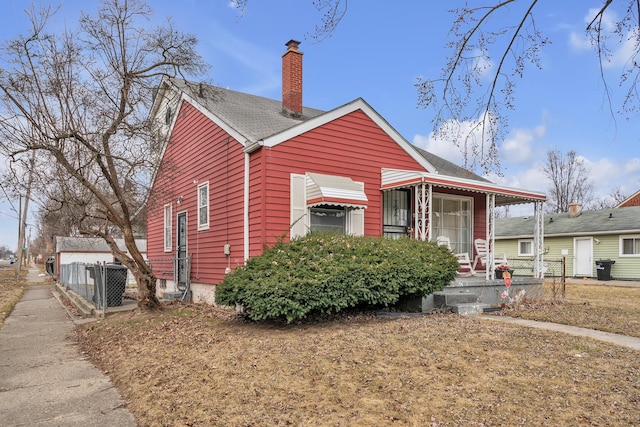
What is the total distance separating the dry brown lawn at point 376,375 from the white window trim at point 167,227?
7221mm

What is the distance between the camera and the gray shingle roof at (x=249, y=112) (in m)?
10.2

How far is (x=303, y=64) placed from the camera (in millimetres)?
11922

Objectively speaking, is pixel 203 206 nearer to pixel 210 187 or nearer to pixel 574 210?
pixel 210 187

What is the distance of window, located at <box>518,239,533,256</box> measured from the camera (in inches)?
1065

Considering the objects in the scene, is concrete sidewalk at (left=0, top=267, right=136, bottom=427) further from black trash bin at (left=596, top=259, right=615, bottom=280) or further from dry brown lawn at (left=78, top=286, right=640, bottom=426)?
black trash bin at (left=596, top=259, right=615, bottom=280)

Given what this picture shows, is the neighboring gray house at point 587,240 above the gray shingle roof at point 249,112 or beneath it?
beneath

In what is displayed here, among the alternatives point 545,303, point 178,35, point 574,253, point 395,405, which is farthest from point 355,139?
point 574,253

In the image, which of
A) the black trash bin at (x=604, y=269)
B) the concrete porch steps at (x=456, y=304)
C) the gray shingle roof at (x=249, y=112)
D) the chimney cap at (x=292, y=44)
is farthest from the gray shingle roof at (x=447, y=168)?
the black trash bin at (x=604, y=269)

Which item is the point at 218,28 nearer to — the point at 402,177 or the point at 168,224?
the point at 402,177

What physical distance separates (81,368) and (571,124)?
6900 millimetres

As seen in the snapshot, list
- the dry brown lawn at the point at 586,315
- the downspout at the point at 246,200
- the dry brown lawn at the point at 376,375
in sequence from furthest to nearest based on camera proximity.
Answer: the downspout at the point at 246,200 → the dry brown lawn at the point at 586,315 → the dry brown lawn at the point at 376,375

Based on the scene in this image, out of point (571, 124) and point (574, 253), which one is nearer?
point (571, 124)

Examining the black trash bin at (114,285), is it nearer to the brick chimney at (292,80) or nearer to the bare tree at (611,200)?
the brick chimney at (292,80)

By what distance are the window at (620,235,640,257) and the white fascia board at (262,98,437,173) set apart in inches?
634
